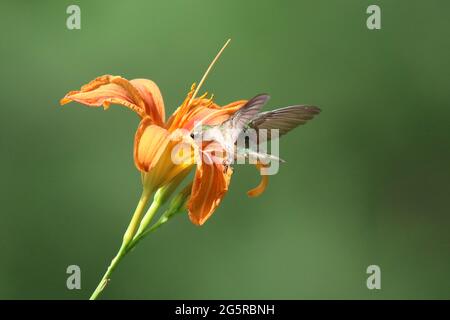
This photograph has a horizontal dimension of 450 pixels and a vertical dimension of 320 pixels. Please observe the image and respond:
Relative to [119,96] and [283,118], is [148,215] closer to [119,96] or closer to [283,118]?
[119,96]

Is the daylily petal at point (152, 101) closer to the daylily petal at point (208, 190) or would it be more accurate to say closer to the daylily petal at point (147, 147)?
the daylily petal at point (147, 147)

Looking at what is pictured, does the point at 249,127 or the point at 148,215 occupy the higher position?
the point at 249,127

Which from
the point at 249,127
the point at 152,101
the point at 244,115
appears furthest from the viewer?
the point at 152,101

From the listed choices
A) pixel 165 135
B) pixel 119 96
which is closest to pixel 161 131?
pixel 165 135

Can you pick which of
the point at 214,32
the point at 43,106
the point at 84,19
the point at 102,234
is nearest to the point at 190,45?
the point at 214,32

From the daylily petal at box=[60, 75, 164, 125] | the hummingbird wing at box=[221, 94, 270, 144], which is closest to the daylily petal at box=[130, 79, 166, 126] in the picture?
the daylily petal at box=[60, 75, 164, 125]

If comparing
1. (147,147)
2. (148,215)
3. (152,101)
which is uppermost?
(152,101)

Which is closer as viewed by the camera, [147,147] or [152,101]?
[147,147]

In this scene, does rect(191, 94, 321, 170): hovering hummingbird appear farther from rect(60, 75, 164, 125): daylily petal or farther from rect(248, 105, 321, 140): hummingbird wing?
rect(60, 75, 164, 125): daylily petal
